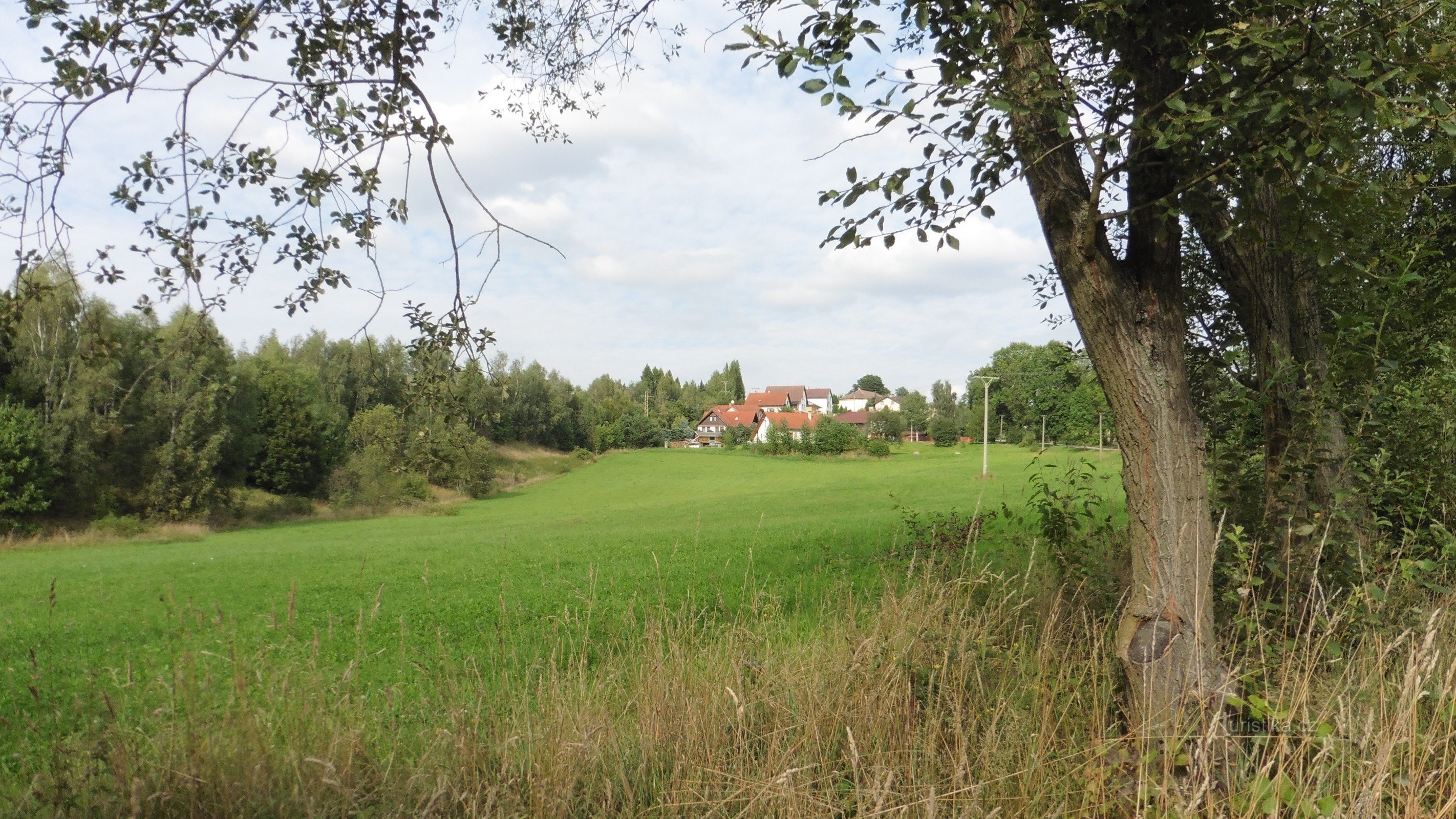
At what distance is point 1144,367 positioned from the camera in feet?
10.9

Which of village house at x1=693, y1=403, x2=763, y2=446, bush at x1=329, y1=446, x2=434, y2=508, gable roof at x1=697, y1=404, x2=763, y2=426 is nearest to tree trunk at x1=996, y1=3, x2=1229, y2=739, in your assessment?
bush at x1=329, y1=446, x2=434, y2=508

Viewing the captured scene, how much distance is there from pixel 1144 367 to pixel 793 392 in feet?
→ 427

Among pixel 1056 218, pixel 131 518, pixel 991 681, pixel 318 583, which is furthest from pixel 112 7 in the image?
pixel 131 518

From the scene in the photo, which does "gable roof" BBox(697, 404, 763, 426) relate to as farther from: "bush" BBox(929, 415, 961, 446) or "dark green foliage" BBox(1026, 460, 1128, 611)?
"dark green foliage" BBox(1026, 460, 1128, 611)

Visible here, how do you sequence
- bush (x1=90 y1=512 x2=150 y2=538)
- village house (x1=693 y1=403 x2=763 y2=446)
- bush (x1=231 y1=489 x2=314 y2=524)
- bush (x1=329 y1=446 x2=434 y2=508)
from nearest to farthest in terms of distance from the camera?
1. bush (x1=90 y1=512 x2=150 y2=538)
2. bush (x1=231 y1=489 x2=314 y2=524)
3. bush (x1=329 y1=446 x2=434 y2=508)
4. village house (x1=693 y1=403 x2=763 y2=446)

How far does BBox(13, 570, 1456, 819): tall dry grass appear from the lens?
250 cm

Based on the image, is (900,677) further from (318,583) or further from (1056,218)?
(318,583)

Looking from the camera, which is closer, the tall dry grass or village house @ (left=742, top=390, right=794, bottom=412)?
the tall dry grass

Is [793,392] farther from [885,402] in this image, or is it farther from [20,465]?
[20,465]

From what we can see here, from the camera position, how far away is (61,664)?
786cm

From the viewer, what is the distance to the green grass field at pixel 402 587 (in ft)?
14.7

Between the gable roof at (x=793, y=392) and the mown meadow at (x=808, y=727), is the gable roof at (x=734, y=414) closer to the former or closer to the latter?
the gable roof at (x=793, y=392)

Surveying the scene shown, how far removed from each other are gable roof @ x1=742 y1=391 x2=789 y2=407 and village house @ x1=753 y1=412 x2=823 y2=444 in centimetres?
1789

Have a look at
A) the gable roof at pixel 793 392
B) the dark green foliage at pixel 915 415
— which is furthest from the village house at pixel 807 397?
the dark green foliage at pixel 915 415
